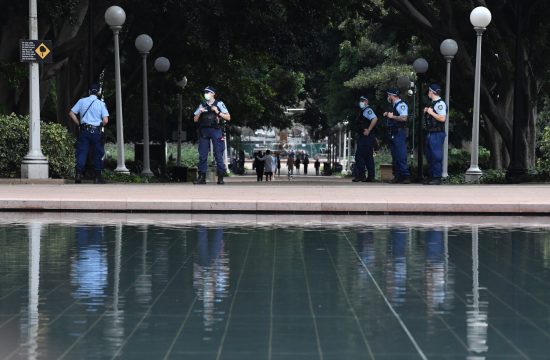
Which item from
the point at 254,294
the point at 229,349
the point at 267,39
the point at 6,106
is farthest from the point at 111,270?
the point at 6,106

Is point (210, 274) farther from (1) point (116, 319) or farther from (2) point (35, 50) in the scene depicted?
(2) point (35, 50)

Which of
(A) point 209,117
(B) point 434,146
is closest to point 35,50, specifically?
(A) point 209,117

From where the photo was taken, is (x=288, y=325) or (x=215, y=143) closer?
(x=288, y=325)

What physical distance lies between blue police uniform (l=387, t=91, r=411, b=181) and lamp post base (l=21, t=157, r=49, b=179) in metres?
7.42

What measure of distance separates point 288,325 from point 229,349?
3.56ft

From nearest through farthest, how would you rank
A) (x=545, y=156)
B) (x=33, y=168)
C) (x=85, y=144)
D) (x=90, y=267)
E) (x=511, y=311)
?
(x=511, y=311) < (x=90, y=267) < (x=85, y=144) < (x=33, y=168) < (x=545, y=156)

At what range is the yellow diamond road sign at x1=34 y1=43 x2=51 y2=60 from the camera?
2838cm

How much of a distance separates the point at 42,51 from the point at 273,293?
61.8ft

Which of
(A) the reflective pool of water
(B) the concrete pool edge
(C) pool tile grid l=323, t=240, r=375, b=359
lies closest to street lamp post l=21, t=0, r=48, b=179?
(B) the concrete pool edge

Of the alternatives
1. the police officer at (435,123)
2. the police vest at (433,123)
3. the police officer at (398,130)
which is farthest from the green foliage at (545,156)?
the police vest at (433,123)

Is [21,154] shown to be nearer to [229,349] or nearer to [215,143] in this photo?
[215,143]

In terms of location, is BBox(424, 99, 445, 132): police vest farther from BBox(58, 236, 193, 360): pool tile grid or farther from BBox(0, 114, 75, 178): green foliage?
BBox(58, 236, 193, 360): pool tile grid

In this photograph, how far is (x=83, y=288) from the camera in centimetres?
1102

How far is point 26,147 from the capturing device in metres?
28.5
